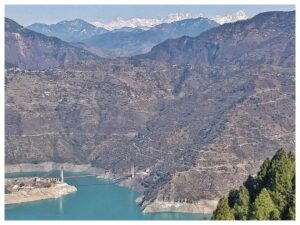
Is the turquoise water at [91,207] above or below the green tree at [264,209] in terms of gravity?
below

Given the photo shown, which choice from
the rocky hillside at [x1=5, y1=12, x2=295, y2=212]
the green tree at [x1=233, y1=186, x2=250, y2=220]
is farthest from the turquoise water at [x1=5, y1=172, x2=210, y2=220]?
the green tree at [x1=233, y1=186, x2=250, y2=220]

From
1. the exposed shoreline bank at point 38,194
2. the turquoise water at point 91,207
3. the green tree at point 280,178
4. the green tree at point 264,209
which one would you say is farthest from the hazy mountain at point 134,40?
the green tree at point 264,209

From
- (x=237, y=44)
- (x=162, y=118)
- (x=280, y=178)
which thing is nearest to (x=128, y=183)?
(x=162, y=118)

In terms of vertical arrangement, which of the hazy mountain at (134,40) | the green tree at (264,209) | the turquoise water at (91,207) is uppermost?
the hazy mountain at (134,40)

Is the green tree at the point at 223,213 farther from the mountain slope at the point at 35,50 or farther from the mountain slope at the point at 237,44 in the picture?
the mountain slope at the point at 35,50

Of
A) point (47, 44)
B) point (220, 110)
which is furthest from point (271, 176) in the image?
point (47, 44)

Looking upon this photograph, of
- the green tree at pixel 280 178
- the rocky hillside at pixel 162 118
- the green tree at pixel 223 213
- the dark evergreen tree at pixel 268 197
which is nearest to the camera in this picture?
the dark evergreen tree at pixel 268 197

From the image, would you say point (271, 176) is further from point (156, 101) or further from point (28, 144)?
point (156, 101)

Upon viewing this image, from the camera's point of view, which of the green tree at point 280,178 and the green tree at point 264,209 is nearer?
the green tree at point 264,209
